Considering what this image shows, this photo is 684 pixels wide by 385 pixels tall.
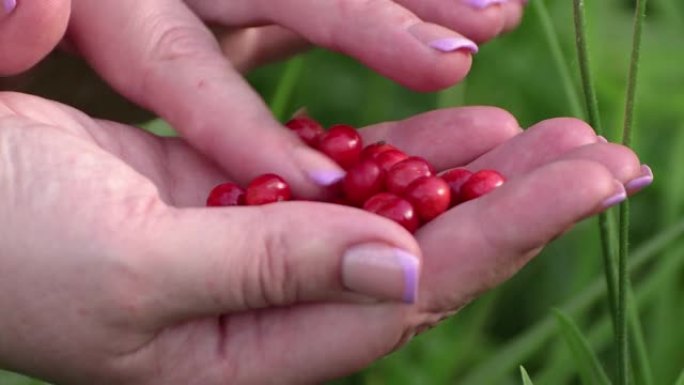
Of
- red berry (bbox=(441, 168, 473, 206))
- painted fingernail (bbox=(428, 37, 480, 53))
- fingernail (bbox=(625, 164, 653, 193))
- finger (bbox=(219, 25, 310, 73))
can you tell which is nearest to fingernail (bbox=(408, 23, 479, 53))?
painted fingernail (bbox=(428, 37, 480, 53))

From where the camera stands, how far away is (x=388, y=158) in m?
1.06

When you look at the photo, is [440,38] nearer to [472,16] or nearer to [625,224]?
[472,16]

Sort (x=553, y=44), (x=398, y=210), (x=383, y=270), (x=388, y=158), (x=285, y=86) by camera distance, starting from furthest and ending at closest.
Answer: (x=285, y=86), (x=553, y=44), (x=388, y=158), (x=398, y=210), (x=383, y=270)

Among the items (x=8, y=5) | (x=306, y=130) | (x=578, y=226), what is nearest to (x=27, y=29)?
(x=8, y=5)

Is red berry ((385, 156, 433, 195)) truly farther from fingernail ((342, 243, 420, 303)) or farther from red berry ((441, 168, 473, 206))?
fingernail ((342, 243, 420, 303))

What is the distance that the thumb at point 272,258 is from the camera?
802mm

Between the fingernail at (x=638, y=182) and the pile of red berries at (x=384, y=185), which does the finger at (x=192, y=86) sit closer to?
the pile of red berries at (x=384, y=185)

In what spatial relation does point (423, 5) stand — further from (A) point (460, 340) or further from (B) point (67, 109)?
(A) point (460, 340)

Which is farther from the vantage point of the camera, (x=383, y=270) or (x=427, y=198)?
(x=427, y=198)

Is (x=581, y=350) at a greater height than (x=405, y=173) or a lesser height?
lesser

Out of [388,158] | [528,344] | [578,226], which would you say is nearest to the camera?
[388,158]

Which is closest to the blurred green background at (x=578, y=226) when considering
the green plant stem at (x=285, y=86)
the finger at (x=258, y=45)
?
the green plant stem at (x=285, y=86)

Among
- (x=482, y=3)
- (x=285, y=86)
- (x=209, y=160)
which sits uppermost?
(x=482, y=3)

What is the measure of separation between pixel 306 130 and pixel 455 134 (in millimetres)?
136
